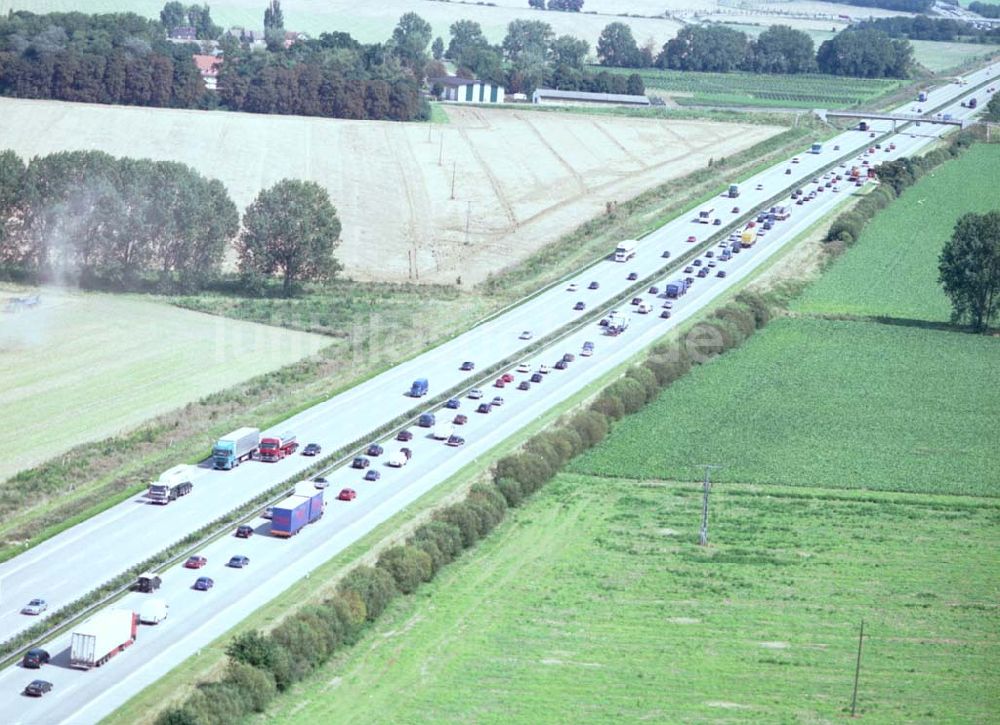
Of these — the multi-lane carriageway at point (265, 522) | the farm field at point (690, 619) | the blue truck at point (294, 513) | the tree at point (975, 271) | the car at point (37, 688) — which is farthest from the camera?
the tree at point (975, 271)

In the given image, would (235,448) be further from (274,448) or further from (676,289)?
(676,289)

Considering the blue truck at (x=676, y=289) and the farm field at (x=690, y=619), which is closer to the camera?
the farm field at (x=690, y=619)

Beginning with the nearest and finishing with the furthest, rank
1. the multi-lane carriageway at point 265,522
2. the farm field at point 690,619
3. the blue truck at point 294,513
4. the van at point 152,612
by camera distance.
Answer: the multi-lane carriageway at point 265,522, the farm field at point 690,619, the van at point 152,612, the blue truck at point 294,513

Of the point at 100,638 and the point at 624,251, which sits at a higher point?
the point at 624,251

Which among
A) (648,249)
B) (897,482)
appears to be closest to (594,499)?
(897,482)

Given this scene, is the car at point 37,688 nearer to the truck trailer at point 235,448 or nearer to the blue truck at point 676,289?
the truck trailer at point 235,448

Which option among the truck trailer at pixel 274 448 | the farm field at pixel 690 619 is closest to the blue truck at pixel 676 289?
the farm field at pixel 690 619

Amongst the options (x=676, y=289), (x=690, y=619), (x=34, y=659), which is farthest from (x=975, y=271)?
(x=34, y=659)

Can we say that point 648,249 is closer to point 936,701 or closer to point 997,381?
point 997,381
